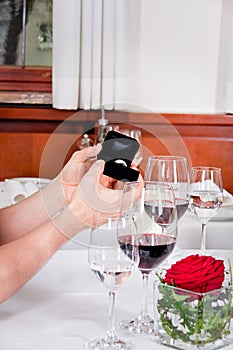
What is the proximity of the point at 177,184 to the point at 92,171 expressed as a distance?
20 cm

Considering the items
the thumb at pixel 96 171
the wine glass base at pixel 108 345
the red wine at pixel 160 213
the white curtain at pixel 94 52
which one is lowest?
the wine glass base at pixel 108 345

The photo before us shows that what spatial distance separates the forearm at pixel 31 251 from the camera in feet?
3.31

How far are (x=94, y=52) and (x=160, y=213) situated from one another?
74.6 inches

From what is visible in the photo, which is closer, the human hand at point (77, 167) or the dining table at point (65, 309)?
the dining table at point (65, 309)

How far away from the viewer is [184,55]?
2.91 m

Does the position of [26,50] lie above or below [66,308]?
above

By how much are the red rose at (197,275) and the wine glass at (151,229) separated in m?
0.05

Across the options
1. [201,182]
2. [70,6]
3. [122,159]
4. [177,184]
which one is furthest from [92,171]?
[70,6]

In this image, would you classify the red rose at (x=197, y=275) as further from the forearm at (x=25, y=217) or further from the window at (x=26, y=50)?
the window at (x=26, y=50)

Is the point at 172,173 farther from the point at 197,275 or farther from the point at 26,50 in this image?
the point at 26,50

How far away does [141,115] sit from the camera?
116 inches

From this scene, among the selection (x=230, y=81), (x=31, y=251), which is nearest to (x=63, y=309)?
(x=31, y=251)

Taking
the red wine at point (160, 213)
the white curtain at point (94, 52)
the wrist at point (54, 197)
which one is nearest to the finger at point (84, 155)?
the wrist at point (54, 197)

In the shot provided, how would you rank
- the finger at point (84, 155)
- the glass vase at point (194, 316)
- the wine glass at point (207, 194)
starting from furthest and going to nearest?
the wine glass at point (207, 194)
the finger at point (84, 155)
the glass vase at point (194, 316)
